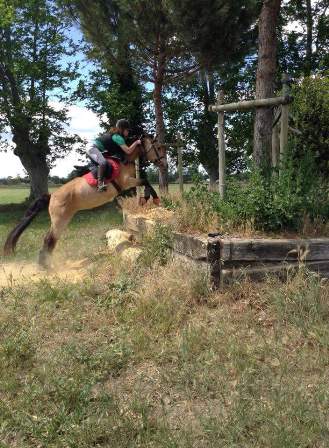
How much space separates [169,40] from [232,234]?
35.0 ft

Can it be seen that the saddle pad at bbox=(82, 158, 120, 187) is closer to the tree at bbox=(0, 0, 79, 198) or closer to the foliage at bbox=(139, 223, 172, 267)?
the foliage at bbox=(139, 223, 172, 267)

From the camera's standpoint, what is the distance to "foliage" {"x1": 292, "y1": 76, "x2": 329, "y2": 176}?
310 inches

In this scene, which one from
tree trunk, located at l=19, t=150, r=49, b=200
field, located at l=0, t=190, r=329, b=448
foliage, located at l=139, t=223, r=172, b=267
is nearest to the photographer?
field, located at l=0, t=190, r=329, b=448

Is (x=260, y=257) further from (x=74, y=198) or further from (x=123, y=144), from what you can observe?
(x=74, y=198)

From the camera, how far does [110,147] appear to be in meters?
9.12

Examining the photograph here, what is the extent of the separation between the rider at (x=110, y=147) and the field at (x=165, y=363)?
2.73 m

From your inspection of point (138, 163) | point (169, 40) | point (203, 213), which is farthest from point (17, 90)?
point (203, 213)

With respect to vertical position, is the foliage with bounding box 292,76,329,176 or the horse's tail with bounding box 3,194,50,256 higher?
the foliage with bounding box 292,76,329,176

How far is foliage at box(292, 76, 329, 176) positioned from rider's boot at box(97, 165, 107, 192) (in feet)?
11.1

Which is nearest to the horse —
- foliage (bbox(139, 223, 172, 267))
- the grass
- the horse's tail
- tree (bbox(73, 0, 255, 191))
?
the horse's tail

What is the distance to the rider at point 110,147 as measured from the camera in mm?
8805

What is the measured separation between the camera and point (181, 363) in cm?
430

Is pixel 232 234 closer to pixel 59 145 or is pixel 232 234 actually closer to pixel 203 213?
pixel 203 213

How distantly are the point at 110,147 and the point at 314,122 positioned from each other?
365 centimetres
